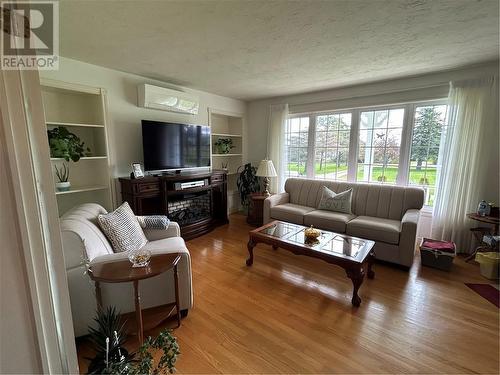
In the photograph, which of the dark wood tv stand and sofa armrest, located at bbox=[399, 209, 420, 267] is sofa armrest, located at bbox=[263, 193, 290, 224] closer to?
the dark wood tv stand

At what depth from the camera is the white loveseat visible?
4.93ft

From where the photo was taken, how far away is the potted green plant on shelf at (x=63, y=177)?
2537mm

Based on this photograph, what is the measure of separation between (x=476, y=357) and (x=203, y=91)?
14.1 feet

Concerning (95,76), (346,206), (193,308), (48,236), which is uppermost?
(95,76)

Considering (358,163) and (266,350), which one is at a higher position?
(358,163)

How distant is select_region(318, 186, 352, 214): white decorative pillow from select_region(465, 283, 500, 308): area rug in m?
1.44

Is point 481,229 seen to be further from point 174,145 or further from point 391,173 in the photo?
point 174,145

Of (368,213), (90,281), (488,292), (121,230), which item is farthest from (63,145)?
(488,292)

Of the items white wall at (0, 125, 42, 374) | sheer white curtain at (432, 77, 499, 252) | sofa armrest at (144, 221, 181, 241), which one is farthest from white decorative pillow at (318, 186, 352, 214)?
white wall at (0, 125, 42, 374)

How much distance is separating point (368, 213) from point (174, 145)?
294 centimetres

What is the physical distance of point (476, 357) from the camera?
59.7 inches

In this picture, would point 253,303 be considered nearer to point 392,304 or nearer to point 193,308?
point 193,308

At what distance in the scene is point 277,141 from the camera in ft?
14.6

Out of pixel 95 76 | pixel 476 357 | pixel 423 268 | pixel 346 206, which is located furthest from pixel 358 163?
pixel 95 76
